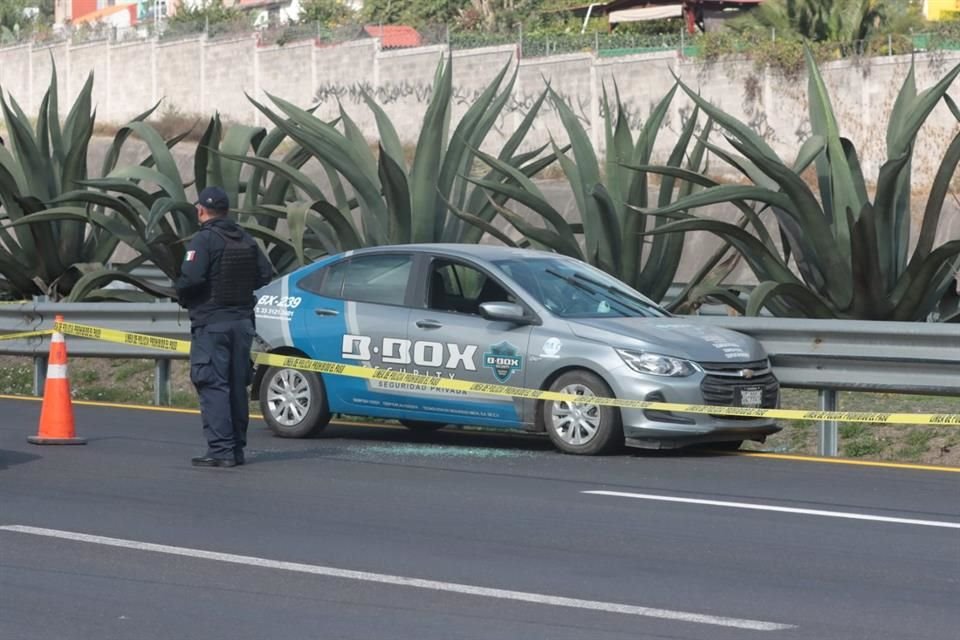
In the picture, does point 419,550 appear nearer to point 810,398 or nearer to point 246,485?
point 246,485

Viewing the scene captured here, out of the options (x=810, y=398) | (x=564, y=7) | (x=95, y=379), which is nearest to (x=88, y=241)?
(x=95, y=379)

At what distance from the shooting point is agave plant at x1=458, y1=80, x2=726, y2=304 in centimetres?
1712

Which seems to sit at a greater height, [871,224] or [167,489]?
[871,224]

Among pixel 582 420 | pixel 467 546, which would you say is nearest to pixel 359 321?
pixel 582 420

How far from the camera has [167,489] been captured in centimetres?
1095

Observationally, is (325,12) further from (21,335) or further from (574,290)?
(574,290)

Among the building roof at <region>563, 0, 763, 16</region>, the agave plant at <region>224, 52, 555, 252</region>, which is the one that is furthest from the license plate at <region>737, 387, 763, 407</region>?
the building roof at <region>563, 0, 763, 16</region>

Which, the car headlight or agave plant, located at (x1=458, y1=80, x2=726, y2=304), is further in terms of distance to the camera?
agave plant, located at (x1=458, y1=80, x2=726, y2=304)

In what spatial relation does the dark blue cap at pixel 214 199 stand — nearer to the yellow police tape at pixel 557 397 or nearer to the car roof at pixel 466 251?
the yellow police tape at pixel 557 397

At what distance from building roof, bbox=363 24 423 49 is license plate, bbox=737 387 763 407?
1667 inches

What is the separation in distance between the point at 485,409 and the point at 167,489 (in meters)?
2.83

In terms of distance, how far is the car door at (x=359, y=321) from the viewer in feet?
44.5

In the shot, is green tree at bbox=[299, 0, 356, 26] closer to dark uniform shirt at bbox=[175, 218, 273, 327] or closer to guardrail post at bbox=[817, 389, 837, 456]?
guardrail post at bbox=[817, 389, 837, 456]

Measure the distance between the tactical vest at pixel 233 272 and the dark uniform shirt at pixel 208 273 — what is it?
0.01m
